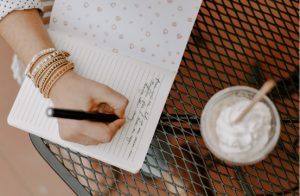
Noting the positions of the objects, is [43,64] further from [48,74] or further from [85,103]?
[85,103]

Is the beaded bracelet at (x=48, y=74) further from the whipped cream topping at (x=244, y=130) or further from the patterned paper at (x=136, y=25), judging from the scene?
the whipped cream topping at (x=244, y=130)

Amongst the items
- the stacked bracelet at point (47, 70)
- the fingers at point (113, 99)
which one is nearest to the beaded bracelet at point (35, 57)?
the stacked bracelet at point (47, 70)

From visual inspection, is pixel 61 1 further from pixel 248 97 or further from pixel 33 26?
pixel 248 97

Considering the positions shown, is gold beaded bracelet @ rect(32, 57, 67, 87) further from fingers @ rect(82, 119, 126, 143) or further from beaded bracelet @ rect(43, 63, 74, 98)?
fingers @ rect(82, 119, 126, 143)

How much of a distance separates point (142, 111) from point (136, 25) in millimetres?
240

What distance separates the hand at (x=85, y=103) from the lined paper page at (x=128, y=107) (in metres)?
0.04

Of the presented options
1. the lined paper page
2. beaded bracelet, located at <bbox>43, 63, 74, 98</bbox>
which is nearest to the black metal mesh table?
the lined paper page

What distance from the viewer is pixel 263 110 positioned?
0.46m

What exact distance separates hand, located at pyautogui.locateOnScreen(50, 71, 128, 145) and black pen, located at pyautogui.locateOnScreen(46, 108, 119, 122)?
18 mm

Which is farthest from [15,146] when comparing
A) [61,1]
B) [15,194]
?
[61,1]

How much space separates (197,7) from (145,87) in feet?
0.86

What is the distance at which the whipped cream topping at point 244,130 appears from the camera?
1.49 ft

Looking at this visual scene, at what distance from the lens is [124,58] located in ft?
1.94

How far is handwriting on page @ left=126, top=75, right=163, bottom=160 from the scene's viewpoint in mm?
562
